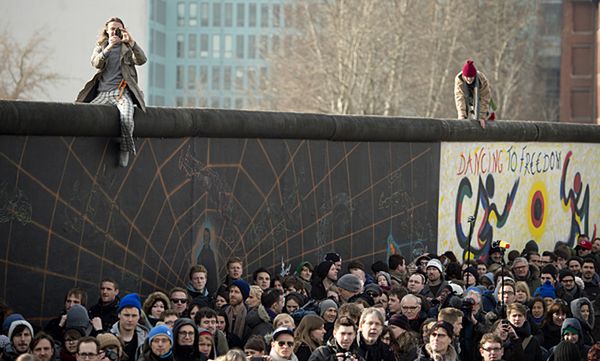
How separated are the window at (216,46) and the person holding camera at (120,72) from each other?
4385 inches

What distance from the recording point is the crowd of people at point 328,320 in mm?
12500

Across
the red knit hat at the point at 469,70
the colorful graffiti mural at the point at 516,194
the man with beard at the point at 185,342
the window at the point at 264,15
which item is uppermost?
the window at the point at 264,15

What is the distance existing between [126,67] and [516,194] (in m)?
10.8

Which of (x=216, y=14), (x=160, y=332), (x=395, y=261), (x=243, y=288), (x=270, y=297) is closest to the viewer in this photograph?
(x=160, y=332)

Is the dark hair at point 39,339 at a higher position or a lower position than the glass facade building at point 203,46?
lower

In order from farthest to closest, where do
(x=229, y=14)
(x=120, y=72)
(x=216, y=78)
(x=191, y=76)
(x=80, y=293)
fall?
(x=229, y=14) < (x=191, y=76) < (x=216, y=78) < (x=120, y=72) < (x=80, y=293)

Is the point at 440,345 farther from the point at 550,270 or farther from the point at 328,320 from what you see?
the point at 550,270

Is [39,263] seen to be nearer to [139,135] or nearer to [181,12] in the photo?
[139,135]

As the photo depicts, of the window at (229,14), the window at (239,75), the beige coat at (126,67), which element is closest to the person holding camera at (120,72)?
the beige coat at (126,67)

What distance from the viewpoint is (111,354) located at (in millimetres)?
12164

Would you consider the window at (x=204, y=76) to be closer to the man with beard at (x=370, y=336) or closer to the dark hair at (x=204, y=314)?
the dark hair at (x=204, y=314)

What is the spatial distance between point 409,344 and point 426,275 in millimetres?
4217

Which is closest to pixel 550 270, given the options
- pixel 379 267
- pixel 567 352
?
pixel 379 267

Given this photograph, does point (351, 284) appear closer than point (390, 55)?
Yes
